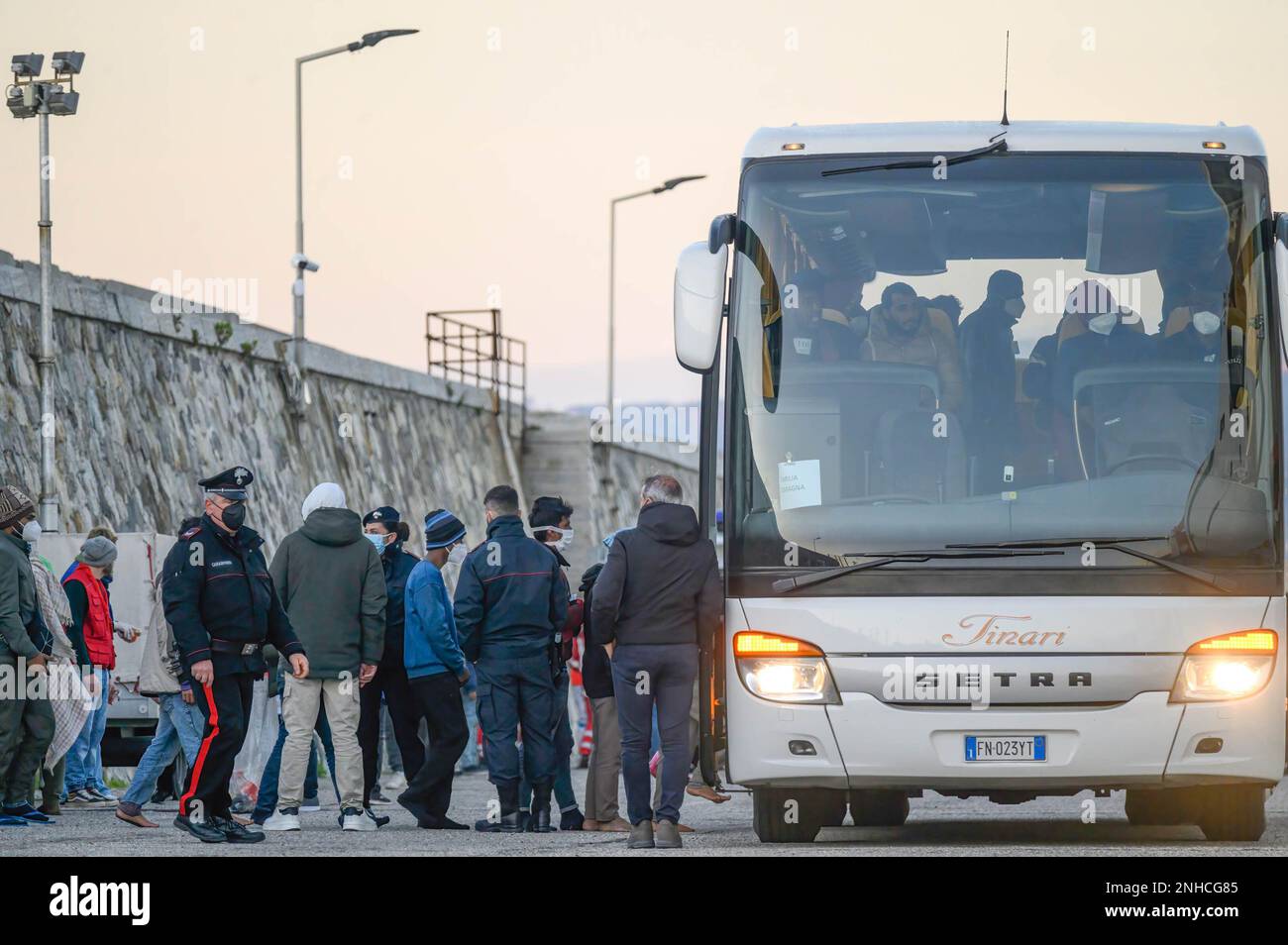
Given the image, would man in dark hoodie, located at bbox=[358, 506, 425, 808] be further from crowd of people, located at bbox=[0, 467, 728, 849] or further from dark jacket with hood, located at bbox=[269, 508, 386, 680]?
dark jacket with hood, located at bbox=[269, 508, 386, 680]

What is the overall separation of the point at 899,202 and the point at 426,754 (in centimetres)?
489

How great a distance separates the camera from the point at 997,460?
10648 mm

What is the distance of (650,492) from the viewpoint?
1174 centimetres

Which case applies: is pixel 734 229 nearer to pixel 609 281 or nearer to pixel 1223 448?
pixel 1223 448

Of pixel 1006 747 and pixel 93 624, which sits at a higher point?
pixel 93 624

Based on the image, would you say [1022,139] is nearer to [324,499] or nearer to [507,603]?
[507,603]

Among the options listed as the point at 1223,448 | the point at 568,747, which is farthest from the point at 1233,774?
the point at 568,747

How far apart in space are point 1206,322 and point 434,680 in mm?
5230

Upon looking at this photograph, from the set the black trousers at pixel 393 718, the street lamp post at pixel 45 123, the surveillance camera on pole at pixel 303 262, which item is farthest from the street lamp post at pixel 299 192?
the black trousers at pixel 393 718

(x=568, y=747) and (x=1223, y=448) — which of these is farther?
(x=568, y=747)

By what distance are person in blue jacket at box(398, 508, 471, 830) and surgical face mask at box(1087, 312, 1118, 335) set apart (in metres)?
4.39

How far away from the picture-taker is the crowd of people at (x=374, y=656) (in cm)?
1154

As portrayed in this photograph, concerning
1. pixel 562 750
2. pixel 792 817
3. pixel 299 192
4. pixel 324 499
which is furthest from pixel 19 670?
pixel 299 192
